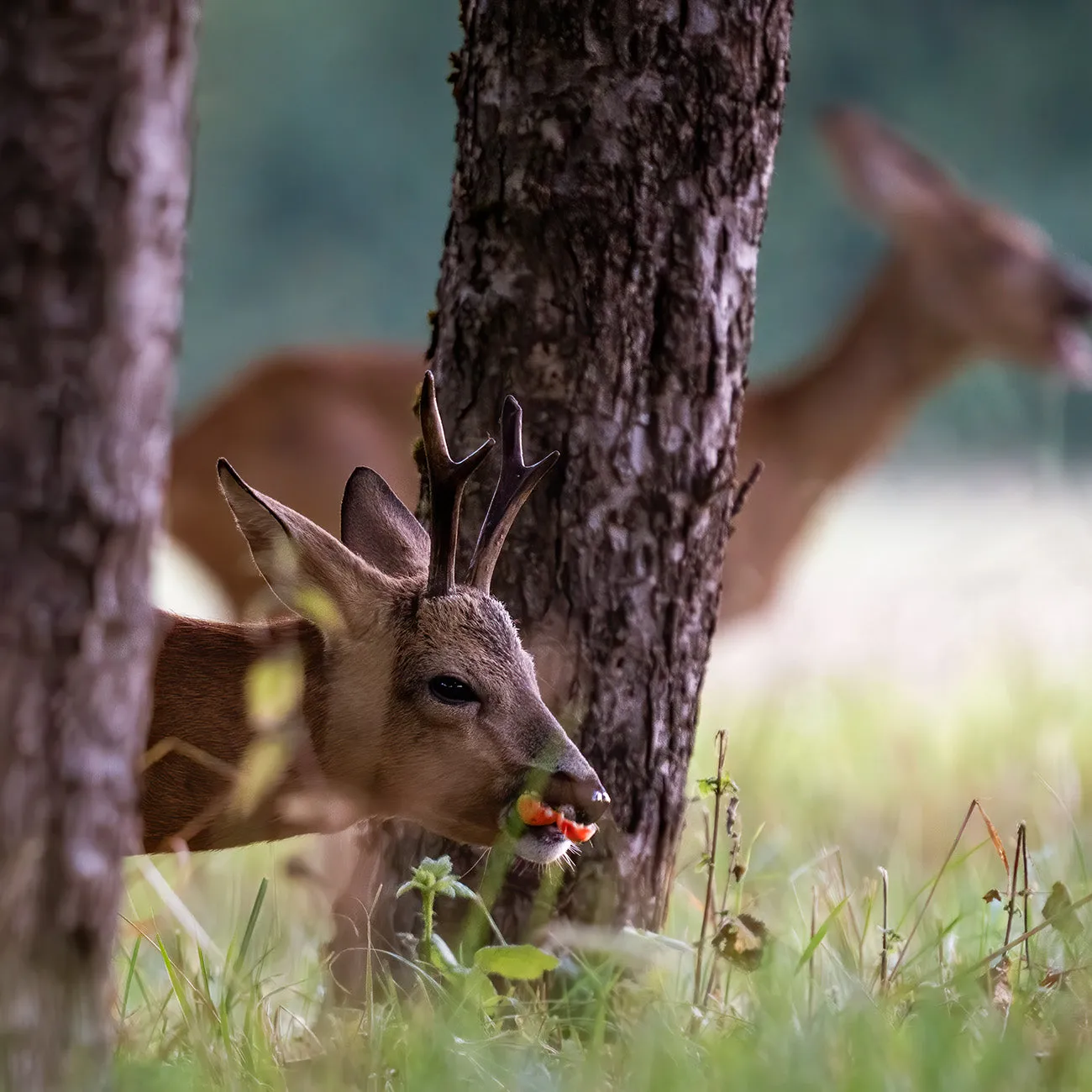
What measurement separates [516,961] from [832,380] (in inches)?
221

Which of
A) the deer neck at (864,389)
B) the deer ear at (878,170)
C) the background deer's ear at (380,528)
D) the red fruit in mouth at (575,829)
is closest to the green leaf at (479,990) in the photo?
the red fruit in mouth at (575,829)

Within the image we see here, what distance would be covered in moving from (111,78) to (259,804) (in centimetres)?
142

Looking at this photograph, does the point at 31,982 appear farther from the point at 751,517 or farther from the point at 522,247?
the point at 751,517

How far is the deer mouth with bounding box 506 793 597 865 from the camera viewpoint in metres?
2.49

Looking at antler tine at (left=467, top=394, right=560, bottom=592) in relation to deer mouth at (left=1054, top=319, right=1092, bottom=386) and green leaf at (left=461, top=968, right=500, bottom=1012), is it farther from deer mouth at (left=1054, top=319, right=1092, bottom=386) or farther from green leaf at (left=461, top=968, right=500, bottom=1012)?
deer mouth at (left=1054, top=319, right=1092, bottom=386)

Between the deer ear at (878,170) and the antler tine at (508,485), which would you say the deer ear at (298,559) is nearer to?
the antler tine at (508,485)

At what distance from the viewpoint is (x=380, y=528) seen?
3082mm

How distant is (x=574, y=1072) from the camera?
2.08m

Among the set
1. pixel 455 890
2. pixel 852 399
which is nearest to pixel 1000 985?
pixel 455 890

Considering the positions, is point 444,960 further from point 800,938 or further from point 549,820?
point 800,938

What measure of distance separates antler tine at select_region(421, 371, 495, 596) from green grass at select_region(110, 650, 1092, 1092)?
1.78ft

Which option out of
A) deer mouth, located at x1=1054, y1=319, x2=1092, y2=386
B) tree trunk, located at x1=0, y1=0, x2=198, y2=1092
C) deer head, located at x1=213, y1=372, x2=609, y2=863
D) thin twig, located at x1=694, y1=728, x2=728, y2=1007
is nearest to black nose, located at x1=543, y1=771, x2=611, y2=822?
deer head, located at x1=213, y1=372, x2=609, y2=863

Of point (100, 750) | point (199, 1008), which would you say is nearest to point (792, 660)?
point (199, 1008)

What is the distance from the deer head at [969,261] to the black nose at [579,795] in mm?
5462
